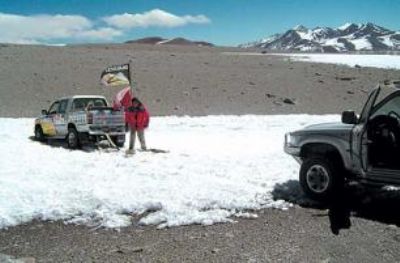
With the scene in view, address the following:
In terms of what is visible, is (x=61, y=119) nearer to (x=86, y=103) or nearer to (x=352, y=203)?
(x=86, y=103)

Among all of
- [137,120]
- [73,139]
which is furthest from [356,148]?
[73,139]

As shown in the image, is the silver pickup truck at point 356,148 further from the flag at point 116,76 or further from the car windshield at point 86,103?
the flag at point 116,76

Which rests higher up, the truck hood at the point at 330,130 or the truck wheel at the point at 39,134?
the truck hood at the point at 330,130

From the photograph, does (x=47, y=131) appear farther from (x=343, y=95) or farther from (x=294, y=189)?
(x=343, y=95)

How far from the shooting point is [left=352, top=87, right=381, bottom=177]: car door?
886 centimetres

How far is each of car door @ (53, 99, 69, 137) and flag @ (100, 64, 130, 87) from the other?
1712 mm

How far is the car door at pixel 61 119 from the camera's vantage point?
17837 millimetres

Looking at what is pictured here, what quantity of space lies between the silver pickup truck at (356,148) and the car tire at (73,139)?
29.2ft

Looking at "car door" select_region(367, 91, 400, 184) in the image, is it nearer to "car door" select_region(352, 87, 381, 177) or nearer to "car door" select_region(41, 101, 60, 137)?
"car door" select_region(352, 87, 381, 177)

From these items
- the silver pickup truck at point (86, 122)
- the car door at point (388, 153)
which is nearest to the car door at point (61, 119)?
the silver pickup truck at point (86, 122)

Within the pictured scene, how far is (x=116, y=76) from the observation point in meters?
19.3

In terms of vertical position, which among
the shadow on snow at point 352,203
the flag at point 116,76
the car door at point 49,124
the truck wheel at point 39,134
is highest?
the flag at point 116,76

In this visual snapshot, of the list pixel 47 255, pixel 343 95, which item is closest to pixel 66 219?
pixel 47 255

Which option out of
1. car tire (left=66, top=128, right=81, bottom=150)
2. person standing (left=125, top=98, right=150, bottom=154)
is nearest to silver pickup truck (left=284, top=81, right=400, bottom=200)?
person standing (left=125, top=98, right=150, bottom=154)
